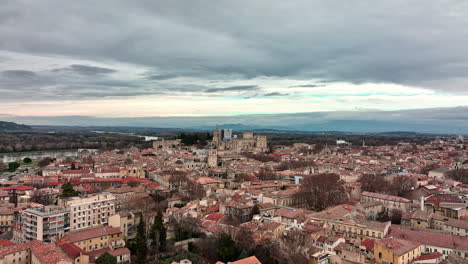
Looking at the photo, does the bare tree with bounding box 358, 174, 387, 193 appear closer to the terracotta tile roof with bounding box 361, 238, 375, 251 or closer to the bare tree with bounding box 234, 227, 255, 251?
the terracotta tile roof with bounding box 361, 238, 375, 251

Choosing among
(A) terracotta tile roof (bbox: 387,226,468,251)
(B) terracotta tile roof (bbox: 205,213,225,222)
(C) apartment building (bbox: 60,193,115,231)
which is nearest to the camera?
(A) terracotta tile roof (bbox: 387,226,468,251)

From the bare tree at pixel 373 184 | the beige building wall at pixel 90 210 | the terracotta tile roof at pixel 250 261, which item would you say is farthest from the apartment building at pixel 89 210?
the bare tree at pixel 373 184

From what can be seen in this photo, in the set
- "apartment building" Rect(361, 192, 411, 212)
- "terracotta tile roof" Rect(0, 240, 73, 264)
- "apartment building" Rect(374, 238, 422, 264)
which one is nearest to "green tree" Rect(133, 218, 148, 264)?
"terracotta tile roof" Rect(0, 240, 73, 264)

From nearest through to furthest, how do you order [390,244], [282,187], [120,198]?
[390,244], [120,198], [282,187]

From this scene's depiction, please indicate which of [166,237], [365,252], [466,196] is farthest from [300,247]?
[466,196]

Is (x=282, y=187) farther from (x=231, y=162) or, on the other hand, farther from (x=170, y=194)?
(x=231, y=162)

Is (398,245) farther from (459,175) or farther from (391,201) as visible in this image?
(459,175)

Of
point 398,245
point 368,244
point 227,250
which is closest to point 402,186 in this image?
point 368,244

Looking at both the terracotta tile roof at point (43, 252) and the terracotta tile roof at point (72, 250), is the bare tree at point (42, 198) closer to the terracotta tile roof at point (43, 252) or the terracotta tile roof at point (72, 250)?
the terracotta tile roof at point (43, 252)
